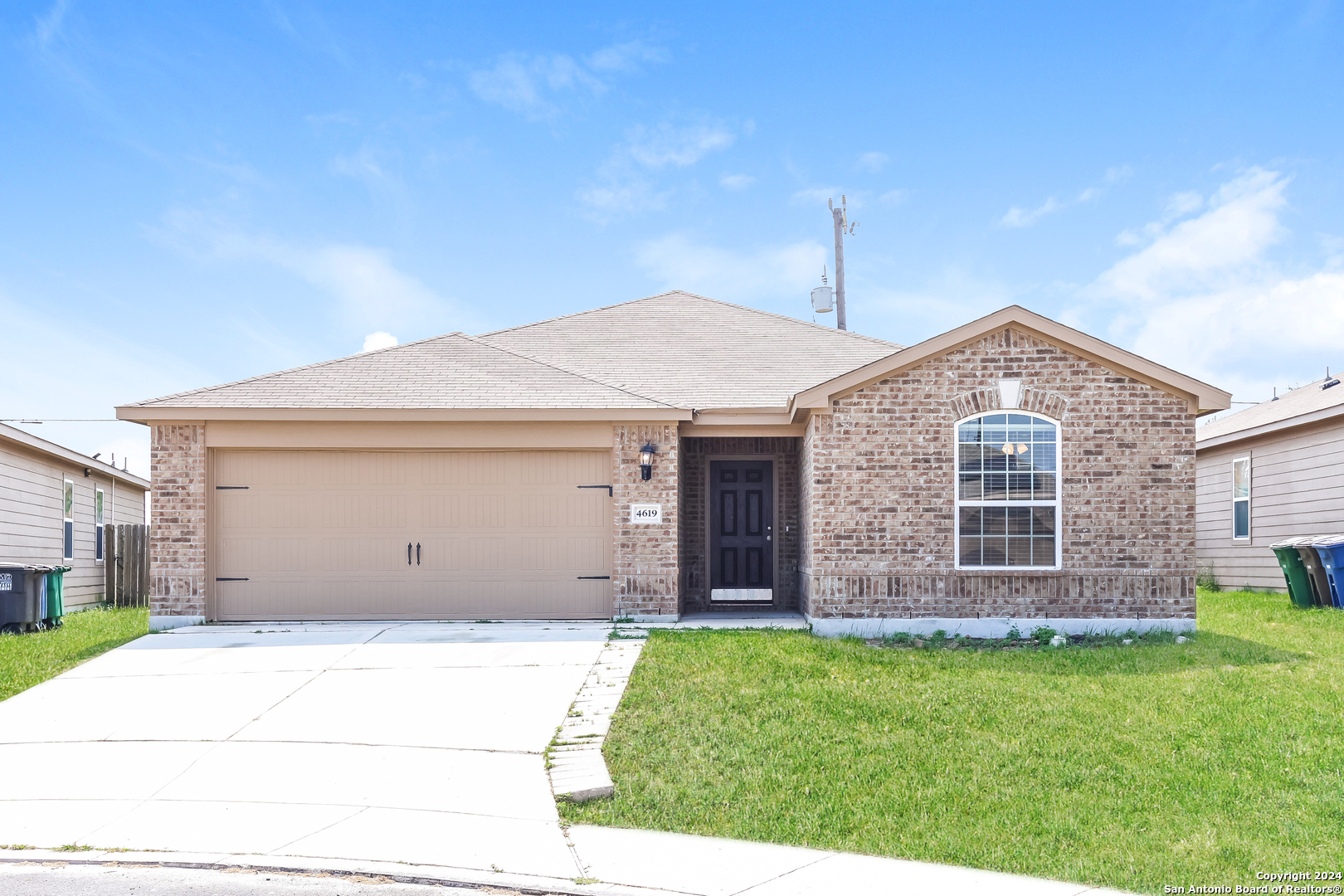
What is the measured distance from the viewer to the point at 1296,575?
13.1m

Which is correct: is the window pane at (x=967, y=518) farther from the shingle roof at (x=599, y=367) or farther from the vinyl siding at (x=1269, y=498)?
the vinyl siding at (x=1269, y=498)

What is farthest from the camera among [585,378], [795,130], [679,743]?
[795,130]

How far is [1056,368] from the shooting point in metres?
10.6

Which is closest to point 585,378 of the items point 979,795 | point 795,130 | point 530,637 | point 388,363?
point 388,363

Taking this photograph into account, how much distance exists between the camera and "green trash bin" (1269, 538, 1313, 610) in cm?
1295

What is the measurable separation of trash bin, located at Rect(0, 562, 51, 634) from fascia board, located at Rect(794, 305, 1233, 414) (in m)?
10.6

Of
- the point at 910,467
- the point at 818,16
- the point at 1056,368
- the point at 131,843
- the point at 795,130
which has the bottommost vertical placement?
the point at 131,843

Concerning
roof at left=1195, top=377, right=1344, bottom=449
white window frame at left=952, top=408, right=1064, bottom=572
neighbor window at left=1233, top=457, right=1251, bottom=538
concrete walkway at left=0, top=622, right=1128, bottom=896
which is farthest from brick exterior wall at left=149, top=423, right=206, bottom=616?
neighbor window at left=1233, top=457, right=1251, bottom=538

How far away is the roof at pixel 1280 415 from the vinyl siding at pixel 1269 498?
26cm

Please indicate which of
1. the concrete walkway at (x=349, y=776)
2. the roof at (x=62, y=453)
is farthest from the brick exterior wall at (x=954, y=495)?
the roof at (x=62, y=453)

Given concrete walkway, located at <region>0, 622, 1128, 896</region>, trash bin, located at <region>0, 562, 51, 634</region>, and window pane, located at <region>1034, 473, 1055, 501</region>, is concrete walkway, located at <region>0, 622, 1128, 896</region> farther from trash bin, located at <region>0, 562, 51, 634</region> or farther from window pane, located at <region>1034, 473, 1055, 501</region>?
window pane, located at <region>1034, 473, 1055, 501</region>

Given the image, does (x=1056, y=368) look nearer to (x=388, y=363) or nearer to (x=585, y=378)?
(x=585, y=378)

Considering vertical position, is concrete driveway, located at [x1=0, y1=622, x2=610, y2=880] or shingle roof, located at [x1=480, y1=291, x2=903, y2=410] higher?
shingle roof, located at [x1=480, y1=291, x2=903, y2=410]

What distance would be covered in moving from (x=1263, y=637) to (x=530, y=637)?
27.2 feet
